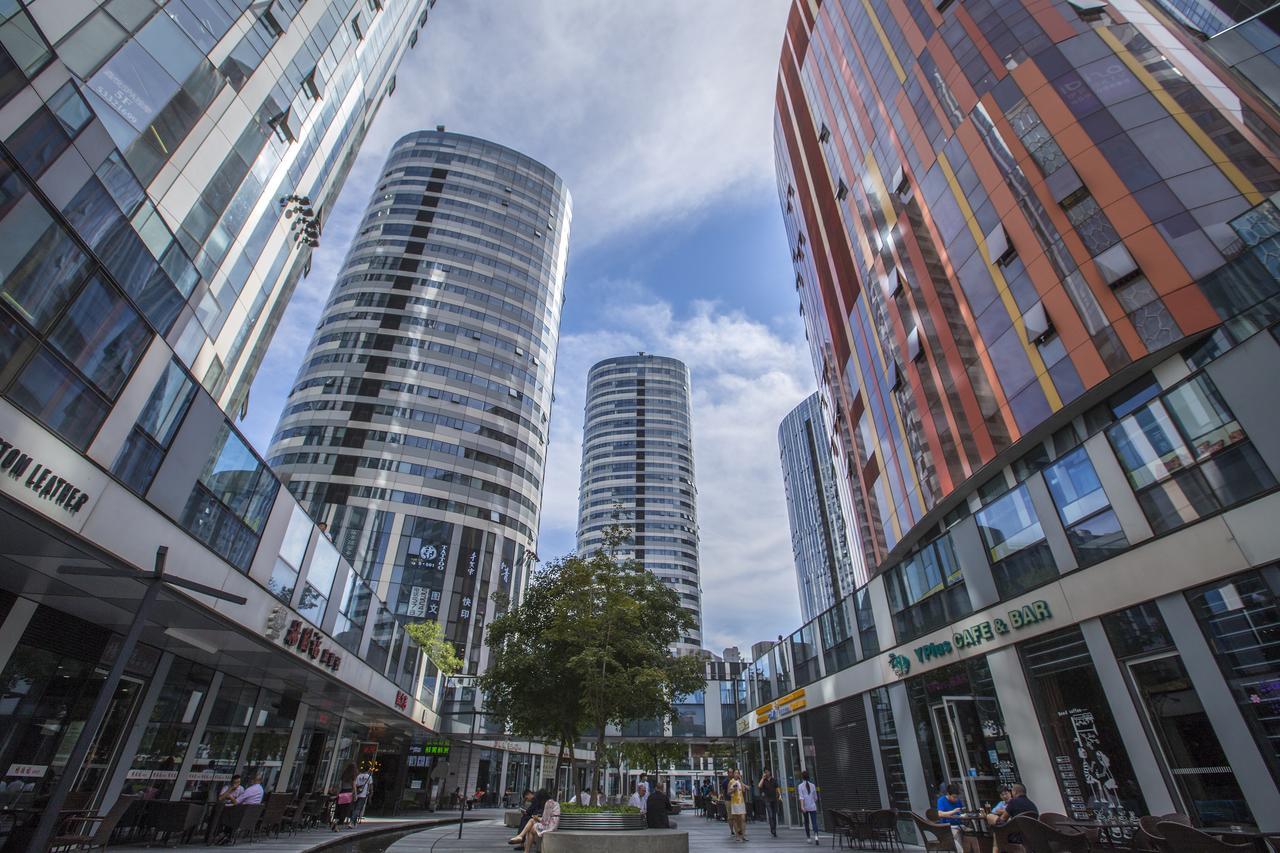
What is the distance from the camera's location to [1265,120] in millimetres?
14086

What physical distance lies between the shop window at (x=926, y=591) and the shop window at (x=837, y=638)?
3336mm

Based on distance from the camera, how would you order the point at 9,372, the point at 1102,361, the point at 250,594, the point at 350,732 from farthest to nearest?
the point at 350,732
the point at 1102,361
the point at 250,594
the point at 9,372

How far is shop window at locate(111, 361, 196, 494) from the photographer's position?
898 centimetres

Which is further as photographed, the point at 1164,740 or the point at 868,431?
the point at 868,431

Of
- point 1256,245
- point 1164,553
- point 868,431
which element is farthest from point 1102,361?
point 868,431

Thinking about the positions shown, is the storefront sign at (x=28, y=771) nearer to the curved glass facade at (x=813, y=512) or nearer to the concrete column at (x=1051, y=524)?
the concrete column at (x=1051, y=524)

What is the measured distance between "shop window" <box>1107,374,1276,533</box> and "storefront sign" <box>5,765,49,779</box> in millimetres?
21175

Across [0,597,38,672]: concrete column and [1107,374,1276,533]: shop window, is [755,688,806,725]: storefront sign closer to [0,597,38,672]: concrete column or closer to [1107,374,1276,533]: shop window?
[1107,374,1276,533]: shop window

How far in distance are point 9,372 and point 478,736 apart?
1408 inches

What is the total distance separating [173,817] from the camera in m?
12.6

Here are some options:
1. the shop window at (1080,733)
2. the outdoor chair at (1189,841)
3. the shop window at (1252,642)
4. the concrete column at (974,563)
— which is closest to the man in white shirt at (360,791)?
the concrete column at (974,563)

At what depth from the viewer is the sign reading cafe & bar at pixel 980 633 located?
44.8 feet

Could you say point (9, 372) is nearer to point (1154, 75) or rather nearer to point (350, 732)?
point (1154, 75)

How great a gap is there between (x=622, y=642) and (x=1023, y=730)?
11607 millimetres
